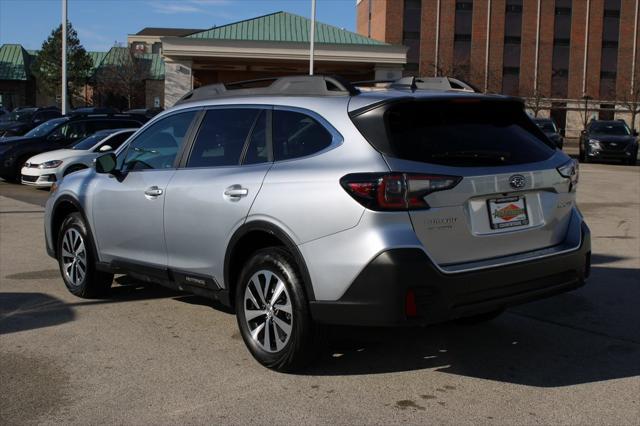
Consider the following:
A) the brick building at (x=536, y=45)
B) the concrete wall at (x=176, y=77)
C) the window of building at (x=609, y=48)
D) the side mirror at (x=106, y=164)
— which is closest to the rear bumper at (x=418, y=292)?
the side mirror at (x=106, y=164)

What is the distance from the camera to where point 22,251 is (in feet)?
30.4

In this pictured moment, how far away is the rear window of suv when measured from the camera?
4.38m

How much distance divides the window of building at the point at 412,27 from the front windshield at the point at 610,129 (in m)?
36.3

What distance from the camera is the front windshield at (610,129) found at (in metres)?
31.5

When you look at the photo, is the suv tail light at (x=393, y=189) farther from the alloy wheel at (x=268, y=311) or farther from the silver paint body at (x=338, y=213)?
the alloy wheel at (x=268, y=311)

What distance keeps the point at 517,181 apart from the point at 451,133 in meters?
0.51

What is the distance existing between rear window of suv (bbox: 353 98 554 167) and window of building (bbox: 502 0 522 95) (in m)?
65.0

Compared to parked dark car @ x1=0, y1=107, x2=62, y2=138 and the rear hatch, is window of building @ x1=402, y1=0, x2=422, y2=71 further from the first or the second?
the rear hatch

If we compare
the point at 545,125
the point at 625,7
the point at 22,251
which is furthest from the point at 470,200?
the point at 625,7

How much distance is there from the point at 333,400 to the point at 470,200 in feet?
4.67

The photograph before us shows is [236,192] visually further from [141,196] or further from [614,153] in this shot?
[614,153]

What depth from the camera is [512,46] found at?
68062mm

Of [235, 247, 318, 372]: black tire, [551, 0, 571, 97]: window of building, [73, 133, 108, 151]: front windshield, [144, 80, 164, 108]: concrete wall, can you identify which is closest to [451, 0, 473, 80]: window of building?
[551, 0, 571, 97]: window of building

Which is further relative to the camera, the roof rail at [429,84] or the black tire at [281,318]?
the roof rail at [429,84]
